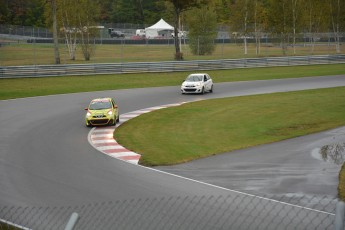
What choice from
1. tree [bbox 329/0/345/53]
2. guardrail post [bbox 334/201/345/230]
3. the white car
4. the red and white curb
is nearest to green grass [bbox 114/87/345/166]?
the red and white curb

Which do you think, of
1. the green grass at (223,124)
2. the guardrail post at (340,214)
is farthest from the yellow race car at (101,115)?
the guardrail post at (340,214)

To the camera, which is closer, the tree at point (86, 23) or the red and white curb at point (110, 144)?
the red and white curb at point (110, 144)

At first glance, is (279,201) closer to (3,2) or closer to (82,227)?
(82,227)

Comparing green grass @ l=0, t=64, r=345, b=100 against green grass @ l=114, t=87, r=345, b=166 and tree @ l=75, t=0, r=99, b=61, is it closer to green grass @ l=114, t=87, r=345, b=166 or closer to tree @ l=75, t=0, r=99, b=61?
green grass @ l=114, t=87, r=345, b=166

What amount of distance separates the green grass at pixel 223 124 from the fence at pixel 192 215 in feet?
17.6

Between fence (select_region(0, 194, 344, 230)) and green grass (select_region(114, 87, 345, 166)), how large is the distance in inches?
211

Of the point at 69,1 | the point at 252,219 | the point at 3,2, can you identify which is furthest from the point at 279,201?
the point at 3,2

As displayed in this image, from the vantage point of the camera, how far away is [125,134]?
77.5 ft

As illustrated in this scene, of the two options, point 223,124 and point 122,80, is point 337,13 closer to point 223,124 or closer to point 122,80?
point 122,80

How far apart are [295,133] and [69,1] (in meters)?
47.4

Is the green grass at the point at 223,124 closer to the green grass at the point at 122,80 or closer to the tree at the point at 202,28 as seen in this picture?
the green grass at the point at 122,80

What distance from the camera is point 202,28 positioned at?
66188 millimetres

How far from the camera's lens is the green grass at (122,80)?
40094 mm

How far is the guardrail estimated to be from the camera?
151 feet
